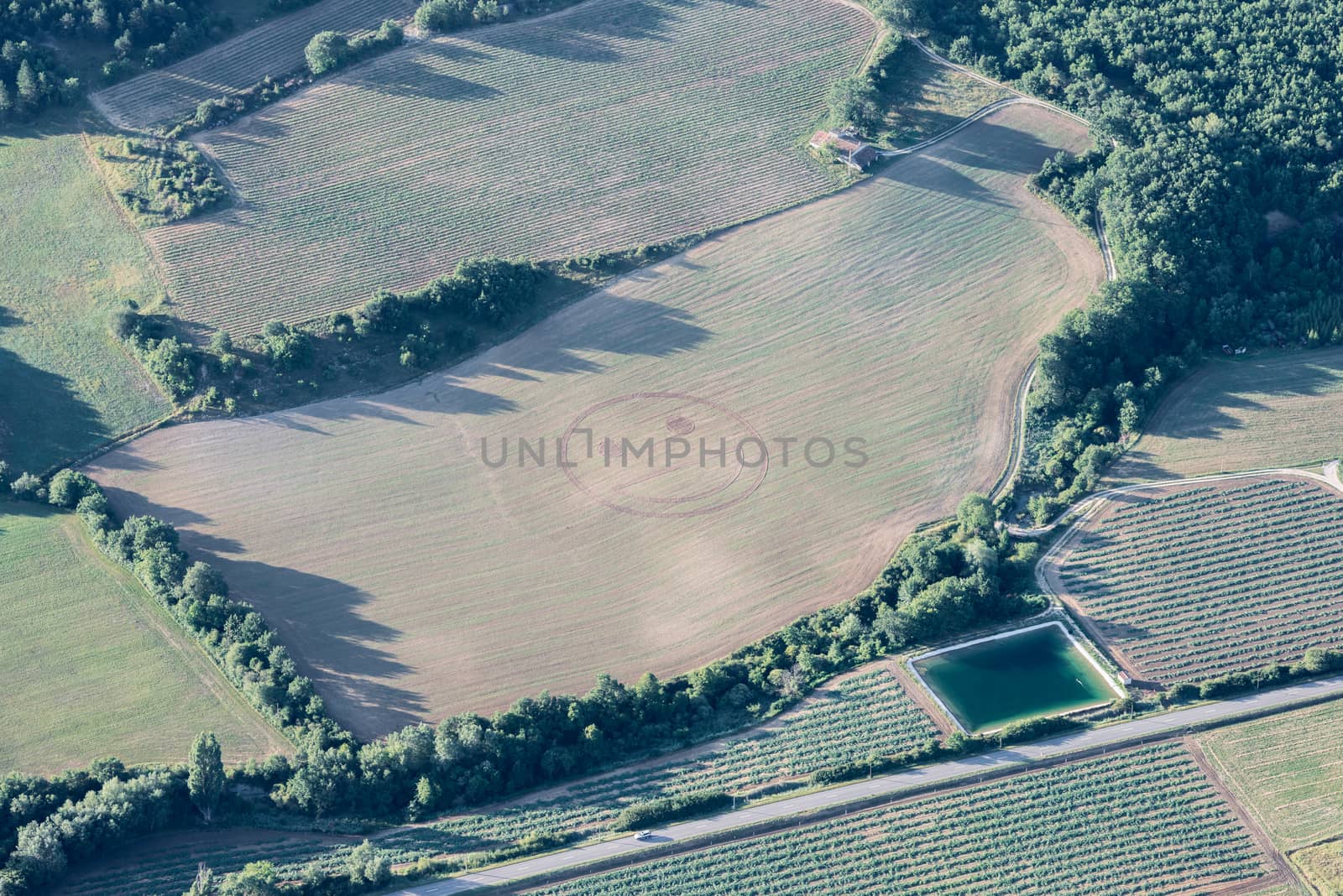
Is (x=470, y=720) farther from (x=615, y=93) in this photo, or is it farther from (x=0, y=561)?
(x=615, y=93)

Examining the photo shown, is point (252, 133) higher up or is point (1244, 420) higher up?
point (252, 133)

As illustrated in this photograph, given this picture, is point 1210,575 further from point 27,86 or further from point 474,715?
point 27,86

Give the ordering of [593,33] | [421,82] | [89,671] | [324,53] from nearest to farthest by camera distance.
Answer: [89,671]
[324,53]
[421,82]
[593,33]

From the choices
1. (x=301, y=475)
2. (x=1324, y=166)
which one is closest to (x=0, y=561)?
(x=301, y=475)

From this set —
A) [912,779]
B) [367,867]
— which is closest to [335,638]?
[367,867]

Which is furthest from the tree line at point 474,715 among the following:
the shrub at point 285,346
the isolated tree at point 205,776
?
the shrub at point 285,346
